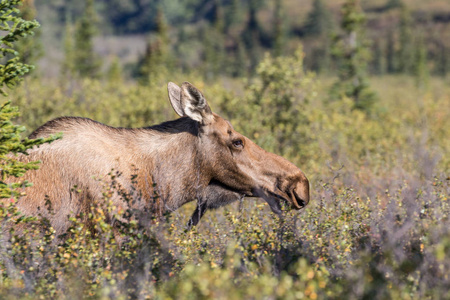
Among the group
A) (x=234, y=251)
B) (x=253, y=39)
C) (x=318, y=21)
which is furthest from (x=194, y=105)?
(x=318, y=21)

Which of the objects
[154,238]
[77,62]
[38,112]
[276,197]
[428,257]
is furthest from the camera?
[77,62]

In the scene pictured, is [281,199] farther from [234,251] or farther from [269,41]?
[269,41]

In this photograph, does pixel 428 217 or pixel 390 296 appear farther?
pixel 428 217

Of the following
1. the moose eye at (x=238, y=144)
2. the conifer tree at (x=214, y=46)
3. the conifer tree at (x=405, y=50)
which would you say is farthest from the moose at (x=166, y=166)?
the conifer tree at (x=405, y=50)

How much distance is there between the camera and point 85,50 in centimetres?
6462

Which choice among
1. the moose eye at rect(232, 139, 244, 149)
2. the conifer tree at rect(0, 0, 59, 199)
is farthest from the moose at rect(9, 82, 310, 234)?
the conifer tree at rect(0, 0, 59, 199)

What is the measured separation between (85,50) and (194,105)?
6245 cm

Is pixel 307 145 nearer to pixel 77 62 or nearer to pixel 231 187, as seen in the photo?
pixel 231 187

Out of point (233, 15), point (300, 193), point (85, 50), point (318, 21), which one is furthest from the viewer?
point (233, 15)

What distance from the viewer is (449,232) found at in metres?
4.82

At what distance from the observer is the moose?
5.67 m

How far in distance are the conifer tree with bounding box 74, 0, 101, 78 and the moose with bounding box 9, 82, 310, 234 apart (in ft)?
188

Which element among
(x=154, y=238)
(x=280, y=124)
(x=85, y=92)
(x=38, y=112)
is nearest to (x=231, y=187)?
(x=154, y=238)

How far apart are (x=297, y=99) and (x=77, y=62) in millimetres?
53546
